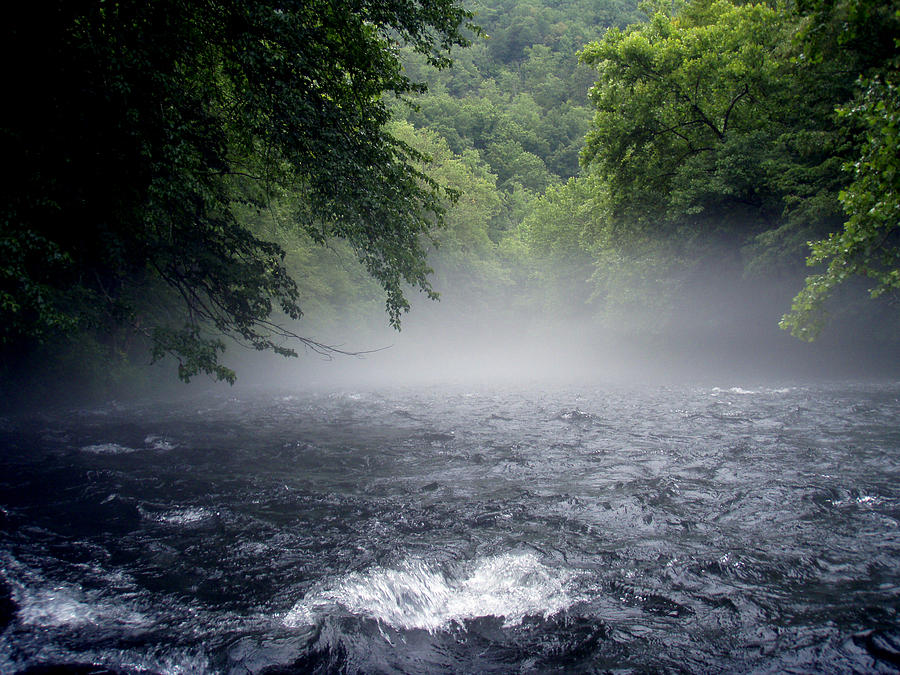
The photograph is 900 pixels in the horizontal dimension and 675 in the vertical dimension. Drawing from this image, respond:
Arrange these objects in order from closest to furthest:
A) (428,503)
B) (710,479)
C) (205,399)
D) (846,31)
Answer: (846,31)
(428,503)
(710,479)
(205,399)

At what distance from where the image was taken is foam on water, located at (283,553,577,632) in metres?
4.20

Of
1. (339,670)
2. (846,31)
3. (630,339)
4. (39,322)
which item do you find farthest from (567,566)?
(630,339)

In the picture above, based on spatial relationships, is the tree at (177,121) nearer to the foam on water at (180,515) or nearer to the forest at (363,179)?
the forest at (363,179)

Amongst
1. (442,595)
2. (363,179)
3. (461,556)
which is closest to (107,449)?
(363,179)

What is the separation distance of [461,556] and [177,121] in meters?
7.67

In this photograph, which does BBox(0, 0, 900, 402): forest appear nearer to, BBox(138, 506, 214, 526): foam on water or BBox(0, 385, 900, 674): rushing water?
BBox(0, 385, 900, 674): rushing water

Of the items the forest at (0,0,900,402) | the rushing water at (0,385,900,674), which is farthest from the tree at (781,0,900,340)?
the rushing water at (0,385,900,674)

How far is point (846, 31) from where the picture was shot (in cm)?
634

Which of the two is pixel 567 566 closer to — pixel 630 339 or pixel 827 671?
pixel 827 671

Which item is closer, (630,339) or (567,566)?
(567,566)

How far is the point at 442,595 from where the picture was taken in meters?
4.53

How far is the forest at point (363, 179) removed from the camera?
24.2 feet

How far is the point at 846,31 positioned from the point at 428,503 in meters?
8.44

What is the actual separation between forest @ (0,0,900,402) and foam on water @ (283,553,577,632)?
544 cm
